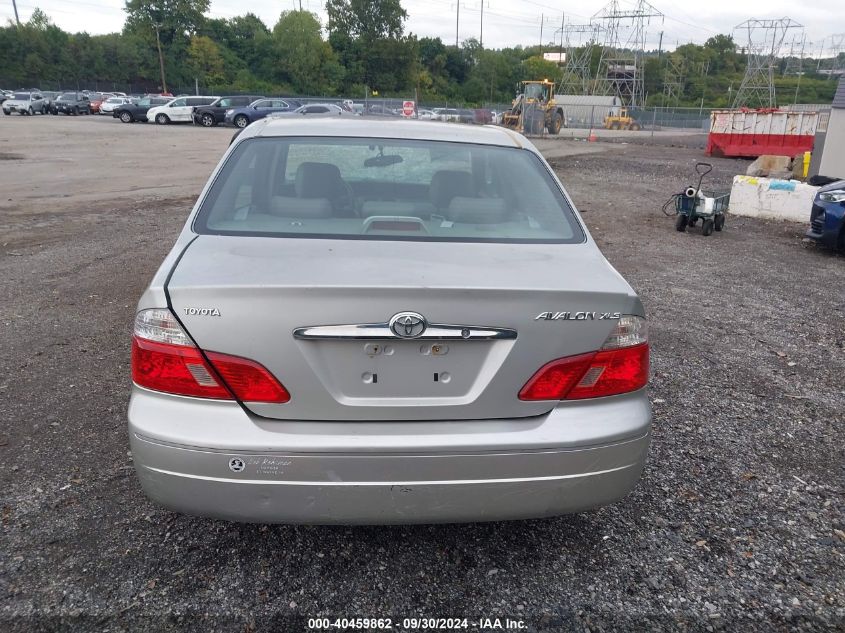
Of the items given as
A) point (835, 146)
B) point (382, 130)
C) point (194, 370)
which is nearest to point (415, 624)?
point (194, 370)

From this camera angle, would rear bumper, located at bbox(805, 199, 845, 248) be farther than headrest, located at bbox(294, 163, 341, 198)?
Yes

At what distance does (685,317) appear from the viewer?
20.3ft

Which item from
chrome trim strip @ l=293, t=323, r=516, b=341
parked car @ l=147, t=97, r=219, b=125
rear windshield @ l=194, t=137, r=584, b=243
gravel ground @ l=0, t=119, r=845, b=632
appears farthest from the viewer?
parked car @ l=147, t=97, r=219, b=125

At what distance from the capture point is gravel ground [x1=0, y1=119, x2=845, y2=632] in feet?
8.09

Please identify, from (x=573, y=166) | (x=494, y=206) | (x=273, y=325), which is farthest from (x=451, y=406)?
(x=573, y=166)

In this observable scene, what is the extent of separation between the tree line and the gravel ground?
75.6 meters

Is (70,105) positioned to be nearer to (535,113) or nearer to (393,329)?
(535,113)

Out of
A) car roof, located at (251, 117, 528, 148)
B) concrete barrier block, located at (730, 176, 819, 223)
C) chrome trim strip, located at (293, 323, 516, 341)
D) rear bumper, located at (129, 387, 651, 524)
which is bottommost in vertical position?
concrete barrier block, located at (730, 176, 819, 223)

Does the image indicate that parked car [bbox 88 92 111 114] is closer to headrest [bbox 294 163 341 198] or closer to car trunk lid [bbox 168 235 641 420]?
headrest [bbox 294 163 341 198]

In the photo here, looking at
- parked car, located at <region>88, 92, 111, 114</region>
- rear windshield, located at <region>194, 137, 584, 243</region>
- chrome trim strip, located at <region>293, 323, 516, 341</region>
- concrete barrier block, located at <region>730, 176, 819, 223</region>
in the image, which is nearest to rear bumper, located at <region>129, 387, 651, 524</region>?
chrome trim strip, located at <region>293, 323, 516, 341</region>

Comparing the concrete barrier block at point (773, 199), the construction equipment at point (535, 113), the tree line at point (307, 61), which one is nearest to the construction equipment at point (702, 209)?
the concrete barrier block at point (773, 199)

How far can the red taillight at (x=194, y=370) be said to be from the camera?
220 centimetres

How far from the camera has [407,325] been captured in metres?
2.15

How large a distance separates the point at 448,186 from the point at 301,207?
749mm
